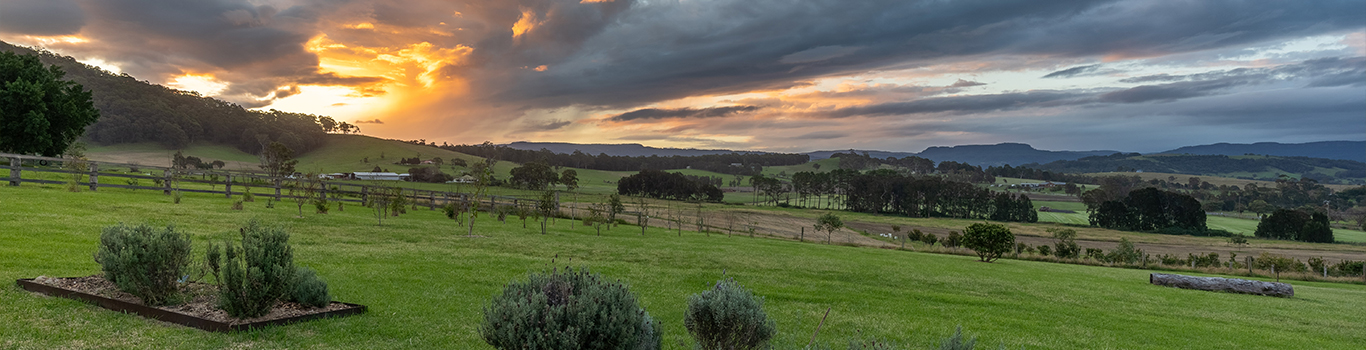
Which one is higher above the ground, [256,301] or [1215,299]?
[256,301]

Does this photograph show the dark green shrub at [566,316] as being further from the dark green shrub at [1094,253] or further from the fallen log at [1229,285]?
the dark green shrub at [1094,253]

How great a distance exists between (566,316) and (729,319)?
1.53 m

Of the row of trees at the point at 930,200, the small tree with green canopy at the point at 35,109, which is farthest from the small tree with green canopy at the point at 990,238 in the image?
the row of trees at the point at 930,200

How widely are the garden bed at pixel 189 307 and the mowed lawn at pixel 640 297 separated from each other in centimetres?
16

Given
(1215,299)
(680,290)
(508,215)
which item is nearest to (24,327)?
(680,290)

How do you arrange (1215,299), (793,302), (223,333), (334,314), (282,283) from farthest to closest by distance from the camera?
(1215,299), (793,302), (334,314), (282,283), (223,333)

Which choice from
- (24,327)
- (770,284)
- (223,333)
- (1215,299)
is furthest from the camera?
(1215,299)

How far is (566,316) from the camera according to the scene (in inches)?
168

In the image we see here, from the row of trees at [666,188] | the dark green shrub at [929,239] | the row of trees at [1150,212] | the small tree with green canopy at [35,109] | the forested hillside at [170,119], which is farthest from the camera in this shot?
the row of trees at [666,188]

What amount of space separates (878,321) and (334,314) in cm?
817

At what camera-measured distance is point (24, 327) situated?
6.18 metres

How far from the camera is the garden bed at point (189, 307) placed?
677cm

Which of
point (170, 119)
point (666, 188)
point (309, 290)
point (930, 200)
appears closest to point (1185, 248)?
point (930, 200)

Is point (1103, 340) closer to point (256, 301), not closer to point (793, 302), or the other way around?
point (793, 302)
